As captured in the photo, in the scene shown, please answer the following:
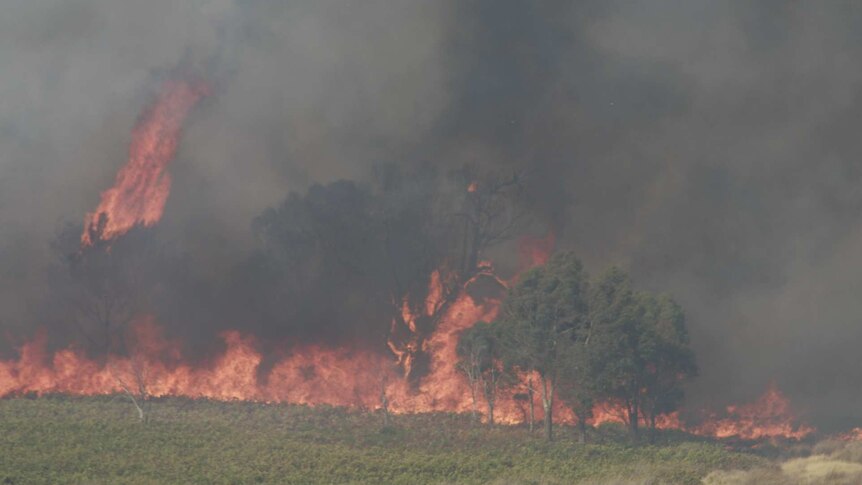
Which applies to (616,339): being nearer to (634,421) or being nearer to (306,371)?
(634,421)

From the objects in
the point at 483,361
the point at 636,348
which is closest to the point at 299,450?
the point at 483,361

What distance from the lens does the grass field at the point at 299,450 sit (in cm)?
4975

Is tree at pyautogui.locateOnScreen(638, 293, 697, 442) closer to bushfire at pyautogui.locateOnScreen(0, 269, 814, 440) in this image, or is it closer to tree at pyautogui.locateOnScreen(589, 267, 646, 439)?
tree at pyautogui.locateOnScreen(589, 267, 646, 439)

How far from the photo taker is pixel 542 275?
70562 millimetres

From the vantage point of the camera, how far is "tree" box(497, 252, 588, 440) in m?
67.5

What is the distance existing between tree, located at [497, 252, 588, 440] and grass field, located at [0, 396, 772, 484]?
4.80m

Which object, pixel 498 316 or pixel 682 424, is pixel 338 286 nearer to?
pixel 498 316

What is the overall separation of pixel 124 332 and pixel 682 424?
48.8m

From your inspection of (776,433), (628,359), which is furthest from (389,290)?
(776,433)

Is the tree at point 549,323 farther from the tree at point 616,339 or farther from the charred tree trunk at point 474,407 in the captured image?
the charred tree trunk at point 474,407

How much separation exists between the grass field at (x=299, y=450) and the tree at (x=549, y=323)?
4798 millimetres

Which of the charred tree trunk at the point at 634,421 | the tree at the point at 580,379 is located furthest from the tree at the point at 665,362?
the tree at the point at 580,379

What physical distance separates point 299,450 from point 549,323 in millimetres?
20762

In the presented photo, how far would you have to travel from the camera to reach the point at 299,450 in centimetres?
5684
